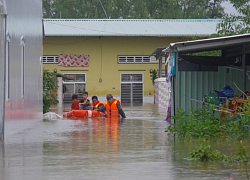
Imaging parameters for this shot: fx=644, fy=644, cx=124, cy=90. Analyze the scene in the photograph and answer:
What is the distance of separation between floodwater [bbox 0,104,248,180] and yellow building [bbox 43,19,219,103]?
31.8m

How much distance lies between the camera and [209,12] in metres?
70.1

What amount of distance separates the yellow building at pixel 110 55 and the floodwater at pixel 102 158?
31.8m

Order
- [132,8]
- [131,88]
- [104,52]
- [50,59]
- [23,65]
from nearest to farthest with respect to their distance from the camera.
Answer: [23,65] < [50,59] < [104,52] < [131,88] < [132,8]

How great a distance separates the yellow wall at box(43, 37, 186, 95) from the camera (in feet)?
159

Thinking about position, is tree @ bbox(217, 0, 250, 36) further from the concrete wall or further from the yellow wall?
the yellow wall

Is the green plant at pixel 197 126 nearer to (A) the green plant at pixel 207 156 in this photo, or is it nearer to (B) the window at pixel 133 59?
(A) the green plant at pixel 207 156

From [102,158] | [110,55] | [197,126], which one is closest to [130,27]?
[110,55]

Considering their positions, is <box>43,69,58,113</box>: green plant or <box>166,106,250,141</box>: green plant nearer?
<box>166,106,250,141</box>: green plant

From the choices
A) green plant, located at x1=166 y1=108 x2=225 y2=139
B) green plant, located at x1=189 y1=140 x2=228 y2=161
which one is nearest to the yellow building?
green plant, located at x1=166 y1=108 x2=225 y2=139

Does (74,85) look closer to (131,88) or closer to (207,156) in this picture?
(131,88)

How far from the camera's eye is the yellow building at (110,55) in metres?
48.4

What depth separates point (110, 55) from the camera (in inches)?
1927

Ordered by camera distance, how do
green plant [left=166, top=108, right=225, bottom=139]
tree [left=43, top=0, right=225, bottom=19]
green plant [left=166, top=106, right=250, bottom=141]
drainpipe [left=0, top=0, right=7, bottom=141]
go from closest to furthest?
green plant [left=166, top=106, right=250, bottom=141] → drainpipe [left=0, top=0, right=7, bottom=141] → green plant [left=166, top=108, right=225, bottom=139] → tree [left=43, top=0, right=225, bottom=19]

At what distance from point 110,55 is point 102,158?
38.0 m
